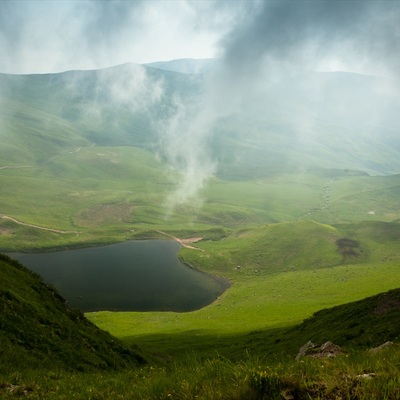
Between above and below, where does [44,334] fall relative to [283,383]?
below

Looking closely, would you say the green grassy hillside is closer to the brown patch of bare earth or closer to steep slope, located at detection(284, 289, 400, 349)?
steep slope, located at detection(284, 289, 400, 349)

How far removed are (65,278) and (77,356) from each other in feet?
369

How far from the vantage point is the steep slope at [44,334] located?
22308 millimetres

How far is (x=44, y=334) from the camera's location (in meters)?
25.8

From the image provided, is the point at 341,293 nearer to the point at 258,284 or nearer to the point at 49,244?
the point at 258,284

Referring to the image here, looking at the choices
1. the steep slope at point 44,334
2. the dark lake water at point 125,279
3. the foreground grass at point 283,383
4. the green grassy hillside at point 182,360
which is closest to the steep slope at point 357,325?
the green grassy hillside at point 182,360

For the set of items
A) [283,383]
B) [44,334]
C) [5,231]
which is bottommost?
[44,334]

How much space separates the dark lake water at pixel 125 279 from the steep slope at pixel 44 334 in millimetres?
78463

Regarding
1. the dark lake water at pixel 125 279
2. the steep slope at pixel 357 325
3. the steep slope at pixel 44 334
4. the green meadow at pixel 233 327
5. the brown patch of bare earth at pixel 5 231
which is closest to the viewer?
the green meadow at pixel 233 327

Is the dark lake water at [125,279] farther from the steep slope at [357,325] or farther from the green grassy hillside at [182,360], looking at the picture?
the steep slope at [357,325]

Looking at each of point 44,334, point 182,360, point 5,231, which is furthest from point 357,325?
point 5,231

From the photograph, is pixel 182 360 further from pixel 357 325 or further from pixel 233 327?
pixel 233 327

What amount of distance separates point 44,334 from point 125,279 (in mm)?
109509

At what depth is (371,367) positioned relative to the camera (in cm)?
582
